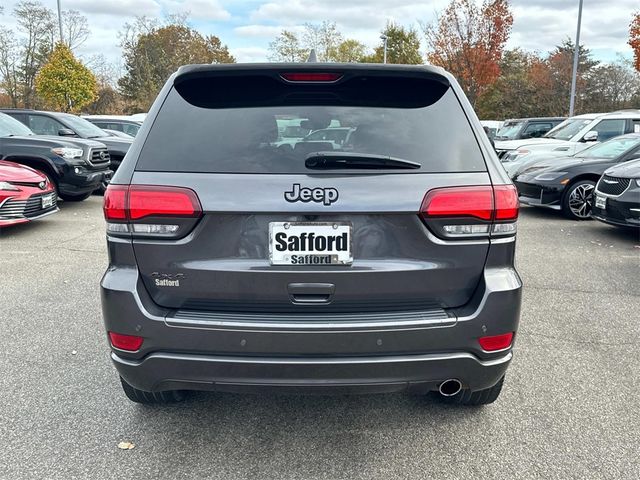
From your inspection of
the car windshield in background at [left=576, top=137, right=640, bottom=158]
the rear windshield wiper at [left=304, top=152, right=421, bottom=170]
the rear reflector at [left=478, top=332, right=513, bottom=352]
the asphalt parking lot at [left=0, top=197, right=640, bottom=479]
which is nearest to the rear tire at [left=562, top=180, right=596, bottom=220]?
the car windshield in background at [left=576, top=137, right=640, bottom=158]

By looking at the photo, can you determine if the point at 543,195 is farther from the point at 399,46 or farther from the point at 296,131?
the point at 399,46

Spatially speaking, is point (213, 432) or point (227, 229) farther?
point (213, 432)

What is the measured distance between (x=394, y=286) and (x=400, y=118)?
76 cm

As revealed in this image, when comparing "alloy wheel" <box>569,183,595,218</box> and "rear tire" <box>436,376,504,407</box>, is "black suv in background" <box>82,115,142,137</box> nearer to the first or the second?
"alloy wheel" <box>569,183,595,218</box>

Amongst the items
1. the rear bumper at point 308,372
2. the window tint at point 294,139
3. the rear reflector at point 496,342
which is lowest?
the rear bumper at point 308,372

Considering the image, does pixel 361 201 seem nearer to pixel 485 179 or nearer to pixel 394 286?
pixel 394 286

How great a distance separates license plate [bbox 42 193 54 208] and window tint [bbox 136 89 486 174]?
6.05 metres

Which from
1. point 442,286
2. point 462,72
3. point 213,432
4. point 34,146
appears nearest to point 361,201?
point 442,286

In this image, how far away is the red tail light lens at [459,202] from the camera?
216 centimetres

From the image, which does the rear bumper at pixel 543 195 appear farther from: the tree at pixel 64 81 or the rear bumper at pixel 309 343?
the tree at pixel 64 81

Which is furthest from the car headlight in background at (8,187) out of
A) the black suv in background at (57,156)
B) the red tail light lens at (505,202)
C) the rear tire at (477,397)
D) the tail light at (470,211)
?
the red tail light lens at (505,202)

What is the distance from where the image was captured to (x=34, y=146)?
8867mm

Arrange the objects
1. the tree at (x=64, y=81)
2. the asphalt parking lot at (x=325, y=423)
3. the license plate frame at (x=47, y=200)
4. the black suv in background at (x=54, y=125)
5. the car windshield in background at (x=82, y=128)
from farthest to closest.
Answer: the tree at (x=64, y=81) → the car windshield in background at (x=82, y=128) → the black suv in background at (x=54, y=125) → the license plate frame at (x=47, y=200) → the asphalt parking lot at (x=325, y=423)

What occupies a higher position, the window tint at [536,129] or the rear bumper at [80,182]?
the window tint at [536,129]
